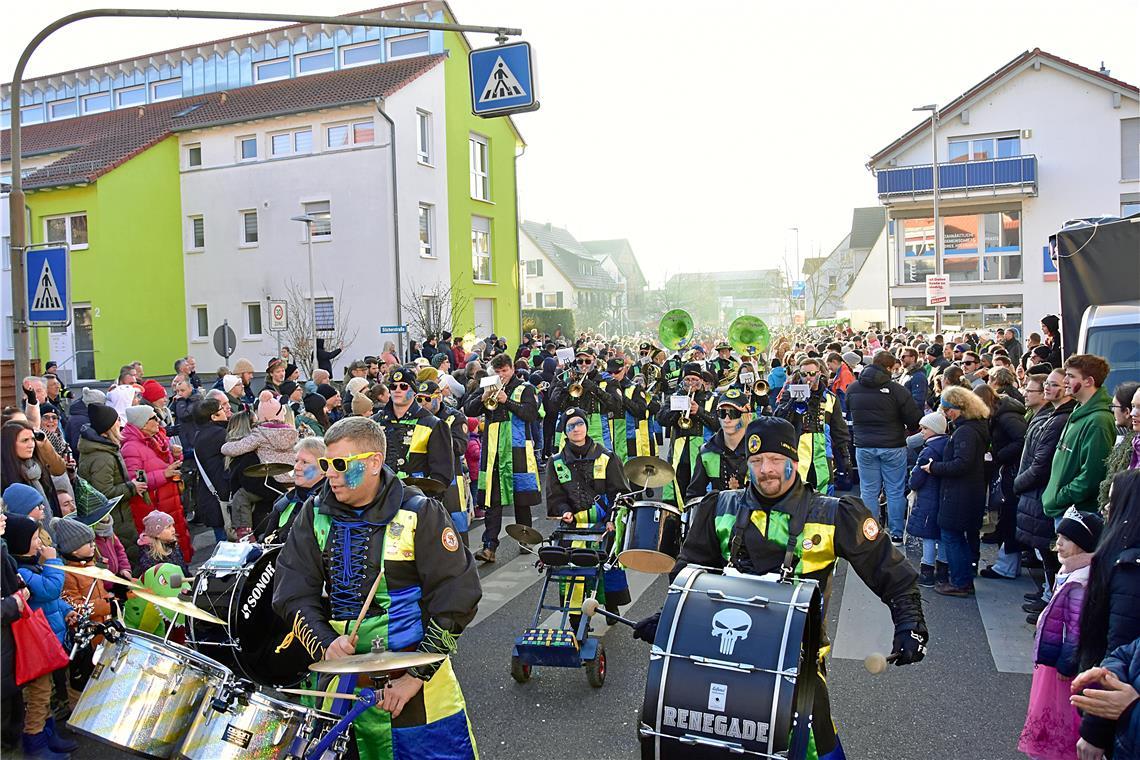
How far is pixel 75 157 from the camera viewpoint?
3322cm

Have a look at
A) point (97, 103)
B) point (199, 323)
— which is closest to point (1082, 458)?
point (199, 323)

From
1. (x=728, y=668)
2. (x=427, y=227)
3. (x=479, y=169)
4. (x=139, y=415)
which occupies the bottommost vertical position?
(x=728, y=668)

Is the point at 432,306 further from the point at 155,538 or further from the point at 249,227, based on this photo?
the point at 155,538

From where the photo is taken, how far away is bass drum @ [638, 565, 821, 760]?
10.8 ft

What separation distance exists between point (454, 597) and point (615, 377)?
8.38m

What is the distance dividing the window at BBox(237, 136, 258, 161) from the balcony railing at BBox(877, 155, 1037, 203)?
22536 mm

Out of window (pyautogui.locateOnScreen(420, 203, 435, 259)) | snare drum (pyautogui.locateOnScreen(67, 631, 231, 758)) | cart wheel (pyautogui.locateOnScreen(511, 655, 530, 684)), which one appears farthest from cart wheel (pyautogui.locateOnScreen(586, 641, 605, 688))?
window (pyautogui.locateOnScreen(420, 203, 435, 259))

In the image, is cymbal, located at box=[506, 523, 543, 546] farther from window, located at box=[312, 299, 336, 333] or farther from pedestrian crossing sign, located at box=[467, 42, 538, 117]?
window, located at box=[312, 299, 336, 333]

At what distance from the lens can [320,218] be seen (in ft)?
97.9

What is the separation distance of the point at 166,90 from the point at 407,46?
11870 mm

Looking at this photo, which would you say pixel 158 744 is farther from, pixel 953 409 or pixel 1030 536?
pixel 953 409

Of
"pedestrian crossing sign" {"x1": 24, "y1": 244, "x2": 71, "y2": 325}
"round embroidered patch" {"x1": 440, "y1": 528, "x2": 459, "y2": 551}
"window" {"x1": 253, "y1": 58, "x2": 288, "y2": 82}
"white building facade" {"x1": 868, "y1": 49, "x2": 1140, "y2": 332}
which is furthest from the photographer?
"window" {"x1": 253, "y1": 58, "x2": 288, "y2": 82}

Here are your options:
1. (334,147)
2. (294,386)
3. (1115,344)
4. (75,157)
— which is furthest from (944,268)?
(75,157)

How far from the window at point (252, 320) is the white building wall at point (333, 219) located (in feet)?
0.59
